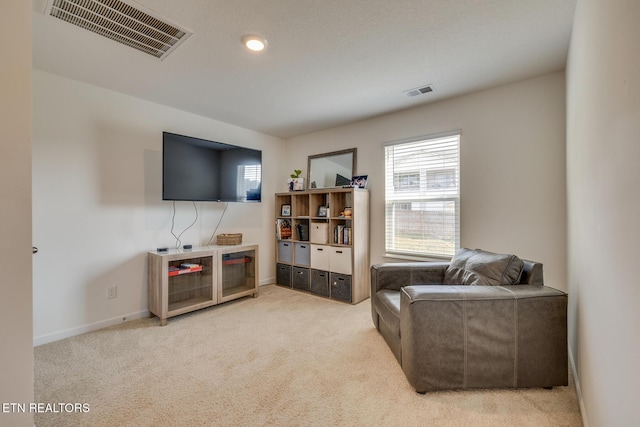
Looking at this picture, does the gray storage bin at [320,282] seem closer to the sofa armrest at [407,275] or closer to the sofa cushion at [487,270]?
the sofa armrest at [407,275]

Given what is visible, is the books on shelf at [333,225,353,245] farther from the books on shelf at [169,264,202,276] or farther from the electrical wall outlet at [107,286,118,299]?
the electrical wall outlet at [107,286,118,299]

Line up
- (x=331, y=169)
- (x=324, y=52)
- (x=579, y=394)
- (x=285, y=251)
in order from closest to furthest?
1. (x=579, y=394)
2. (x=324, y=52)
3. (x=331, y=169)
4. (x=285, y=251)

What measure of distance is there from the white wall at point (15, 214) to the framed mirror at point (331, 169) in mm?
3131

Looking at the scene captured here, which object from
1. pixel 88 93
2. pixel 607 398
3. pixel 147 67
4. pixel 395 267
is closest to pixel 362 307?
pixel 395 267

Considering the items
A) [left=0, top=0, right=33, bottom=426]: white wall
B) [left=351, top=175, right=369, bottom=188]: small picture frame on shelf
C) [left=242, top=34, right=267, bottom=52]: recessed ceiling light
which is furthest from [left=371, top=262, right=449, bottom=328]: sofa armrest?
[left=0, top=0, right=33, bottom=426]: white wall

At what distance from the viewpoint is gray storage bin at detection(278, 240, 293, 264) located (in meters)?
4.04

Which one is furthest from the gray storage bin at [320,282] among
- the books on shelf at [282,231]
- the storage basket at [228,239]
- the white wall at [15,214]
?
the white wall at [15,214]

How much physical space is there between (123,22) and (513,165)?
3.38m

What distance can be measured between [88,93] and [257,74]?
1688 mm

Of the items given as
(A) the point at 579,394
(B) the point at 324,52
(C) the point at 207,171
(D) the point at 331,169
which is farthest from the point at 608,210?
(C) the point at 207,171

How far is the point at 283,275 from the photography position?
412 cm

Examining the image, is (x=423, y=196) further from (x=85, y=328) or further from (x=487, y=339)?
(x=85, y=328)

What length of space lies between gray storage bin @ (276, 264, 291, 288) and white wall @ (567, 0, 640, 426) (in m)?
3.14

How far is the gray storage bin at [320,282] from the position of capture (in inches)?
142
